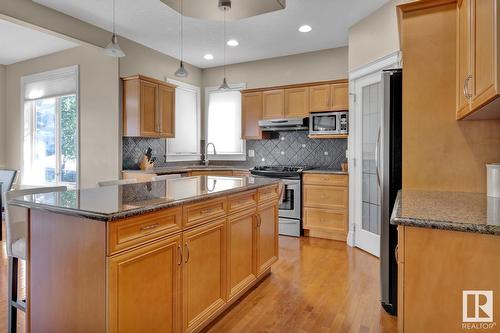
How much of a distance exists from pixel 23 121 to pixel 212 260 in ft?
19.1

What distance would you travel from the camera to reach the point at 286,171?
477 cm

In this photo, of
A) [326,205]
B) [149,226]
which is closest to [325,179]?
[326,205]

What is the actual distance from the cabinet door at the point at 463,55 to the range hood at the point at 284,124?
3.01 m

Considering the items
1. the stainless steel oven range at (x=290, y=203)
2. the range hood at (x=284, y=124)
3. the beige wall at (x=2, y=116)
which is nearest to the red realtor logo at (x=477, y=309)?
the stainless steel oven range at (x=290, y=203)

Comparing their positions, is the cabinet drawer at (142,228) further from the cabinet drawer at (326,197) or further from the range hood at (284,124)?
the range hood at (284,124)

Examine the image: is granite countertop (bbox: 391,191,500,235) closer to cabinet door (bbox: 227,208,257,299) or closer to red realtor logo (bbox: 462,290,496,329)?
red realtor logo (bbox: 462,290,496,329)

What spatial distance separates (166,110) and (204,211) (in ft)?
10.9

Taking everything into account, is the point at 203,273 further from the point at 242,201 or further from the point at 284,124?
the point at 284,124

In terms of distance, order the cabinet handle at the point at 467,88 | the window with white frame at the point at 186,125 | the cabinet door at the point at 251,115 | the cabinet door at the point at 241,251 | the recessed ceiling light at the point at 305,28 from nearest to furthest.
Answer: the cabinet handle at the point at 467,88
the cabinet door at the point at 241,251
the recessed ceiling light at the point at 305,28
the cabinet door at the point at 251,115
the window with white frame at the point at 186,125

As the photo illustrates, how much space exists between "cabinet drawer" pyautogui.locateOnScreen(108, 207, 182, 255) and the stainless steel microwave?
3.27 meters

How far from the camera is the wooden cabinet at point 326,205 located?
14.3ft

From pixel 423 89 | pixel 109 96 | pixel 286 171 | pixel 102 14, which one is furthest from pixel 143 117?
pixel 423 89

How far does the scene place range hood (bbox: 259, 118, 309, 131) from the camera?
4.86 m

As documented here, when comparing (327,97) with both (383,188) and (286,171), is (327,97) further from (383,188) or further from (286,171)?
(383,188)
